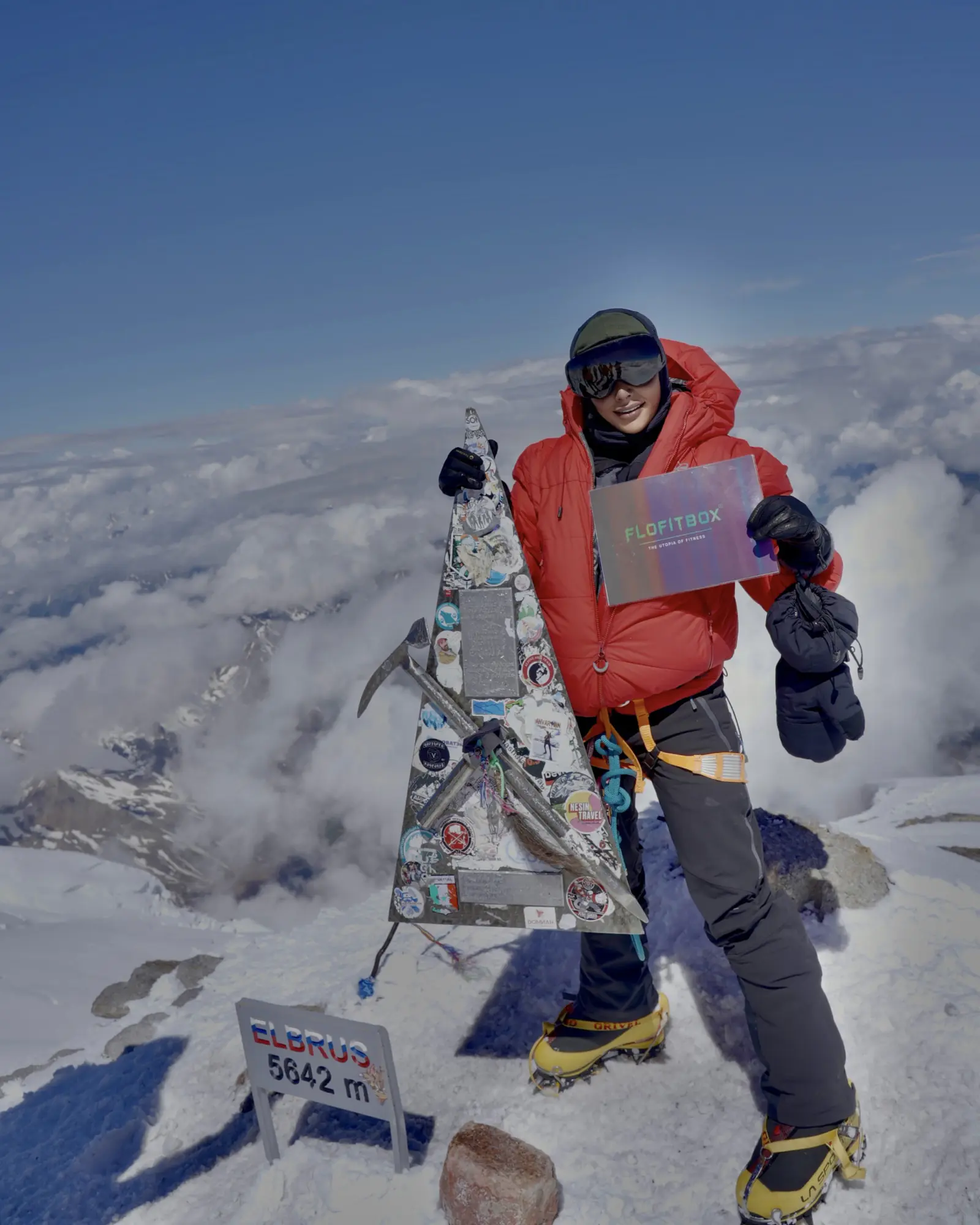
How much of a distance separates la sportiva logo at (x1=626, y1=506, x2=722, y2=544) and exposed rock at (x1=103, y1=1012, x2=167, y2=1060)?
5244 mm

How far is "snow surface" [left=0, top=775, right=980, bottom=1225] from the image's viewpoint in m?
3.68

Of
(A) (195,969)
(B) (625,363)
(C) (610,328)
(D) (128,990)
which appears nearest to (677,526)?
(B) (625,363)

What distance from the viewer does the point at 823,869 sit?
5.77m

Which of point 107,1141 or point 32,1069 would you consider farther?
point 32,1069

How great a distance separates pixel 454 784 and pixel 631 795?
87cm

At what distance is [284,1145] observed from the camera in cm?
415

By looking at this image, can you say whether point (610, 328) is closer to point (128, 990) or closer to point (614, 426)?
point (614, 426)

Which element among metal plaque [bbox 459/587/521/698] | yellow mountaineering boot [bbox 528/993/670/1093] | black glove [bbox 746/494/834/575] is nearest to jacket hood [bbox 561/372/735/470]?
black glove [bbox 746/494/834/575]

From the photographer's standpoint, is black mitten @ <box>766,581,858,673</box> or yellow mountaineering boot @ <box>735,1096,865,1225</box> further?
yellow mountaineering boot @ <box>735,1096,865,1225</box>

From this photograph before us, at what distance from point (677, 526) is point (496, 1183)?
2.97 m

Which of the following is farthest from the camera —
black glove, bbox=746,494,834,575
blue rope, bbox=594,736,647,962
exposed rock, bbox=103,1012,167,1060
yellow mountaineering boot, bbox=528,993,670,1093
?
exposed rock, bbox=103,1012,167,1060

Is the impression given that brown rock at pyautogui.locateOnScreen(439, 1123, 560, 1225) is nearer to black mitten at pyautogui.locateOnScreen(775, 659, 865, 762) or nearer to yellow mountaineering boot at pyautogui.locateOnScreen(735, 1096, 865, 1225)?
yellow mountaineering boot at pyautogui.locateOnScreen(735, 1096, 865, 1225)

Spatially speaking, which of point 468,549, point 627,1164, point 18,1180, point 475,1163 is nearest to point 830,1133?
point 627,1164

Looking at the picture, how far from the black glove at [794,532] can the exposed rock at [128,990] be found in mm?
6364
